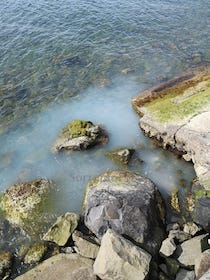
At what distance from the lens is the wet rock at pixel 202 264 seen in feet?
37.2

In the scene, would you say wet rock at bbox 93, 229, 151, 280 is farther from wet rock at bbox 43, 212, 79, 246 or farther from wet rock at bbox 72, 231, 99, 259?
wet rock at bbox 43, 212, 79, 246

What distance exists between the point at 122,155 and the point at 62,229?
5.64m

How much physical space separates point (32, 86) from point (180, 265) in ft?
59.1

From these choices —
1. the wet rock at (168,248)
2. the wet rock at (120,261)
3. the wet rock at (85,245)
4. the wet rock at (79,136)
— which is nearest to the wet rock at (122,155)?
the wet rock at (79,136)

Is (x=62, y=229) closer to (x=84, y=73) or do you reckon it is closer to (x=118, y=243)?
(x=118, y=243)

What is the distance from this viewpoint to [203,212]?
45.0ft

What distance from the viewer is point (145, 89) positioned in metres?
24.0

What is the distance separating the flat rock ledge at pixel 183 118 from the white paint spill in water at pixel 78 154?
0.80m

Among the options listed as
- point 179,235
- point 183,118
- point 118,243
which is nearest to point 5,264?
point 118,243

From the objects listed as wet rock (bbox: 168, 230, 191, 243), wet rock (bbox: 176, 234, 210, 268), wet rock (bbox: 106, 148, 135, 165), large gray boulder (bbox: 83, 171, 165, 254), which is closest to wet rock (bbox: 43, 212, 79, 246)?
large gray boulder (bbox: 83, 171, 165, 254)

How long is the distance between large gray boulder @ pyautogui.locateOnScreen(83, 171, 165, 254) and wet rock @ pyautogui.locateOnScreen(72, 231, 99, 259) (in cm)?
54

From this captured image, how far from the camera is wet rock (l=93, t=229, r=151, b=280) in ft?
37.2

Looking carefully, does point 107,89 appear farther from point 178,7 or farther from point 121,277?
point 178,7

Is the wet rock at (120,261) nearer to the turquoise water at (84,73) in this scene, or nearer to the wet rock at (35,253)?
the wet rock at (35,253)
